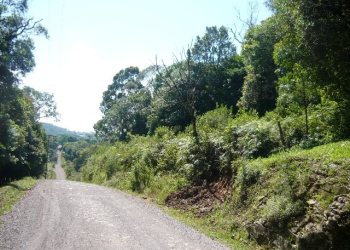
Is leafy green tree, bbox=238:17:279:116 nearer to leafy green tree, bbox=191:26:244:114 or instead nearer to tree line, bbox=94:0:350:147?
tree line, bbox=94:0:350:147

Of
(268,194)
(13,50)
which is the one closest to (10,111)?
(13,50)

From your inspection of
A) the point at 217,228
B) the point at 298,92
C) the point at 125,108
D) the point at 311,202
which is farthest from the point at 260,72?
the point at 125,108

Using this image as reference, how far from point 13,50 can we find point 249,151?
64.8ft

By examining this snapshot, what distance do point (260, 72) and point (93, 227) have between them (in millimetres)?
22948

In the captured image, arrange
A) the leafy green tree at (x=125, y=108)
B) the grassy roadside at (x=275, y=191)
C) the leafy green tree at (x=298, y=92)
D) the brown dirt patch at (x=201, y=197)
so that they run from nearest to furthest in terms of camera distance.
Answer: the grassy roadside at (x=275, y=191) < the leafy green tree at (x=298, y=92) < the brown dirt patch at (x=201, y=197) < the leafy green tree at (x=125, y=108)

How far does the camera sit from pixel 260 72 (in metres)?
31.0

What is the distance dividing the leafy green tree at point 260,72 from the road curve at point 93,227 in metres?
17.7

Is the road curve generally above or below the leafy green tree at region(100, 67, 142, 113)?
below

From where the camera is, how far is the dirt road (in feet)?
33.0

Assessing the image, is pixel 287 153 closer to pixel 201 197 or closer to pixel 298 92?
pixel 298 92

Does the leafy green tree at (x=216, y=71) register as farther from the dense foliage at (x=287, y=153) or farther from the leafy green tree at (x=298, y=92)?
the leafy green tree at (x=298, y=92)

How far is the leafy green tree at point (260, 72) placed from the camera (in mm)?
29859

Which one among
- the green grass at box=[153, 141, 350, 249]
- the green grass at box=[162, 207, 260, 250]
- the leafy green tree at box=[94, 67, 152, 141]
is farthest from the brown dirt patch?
the leafy green tree at box=[94, 67, 152, 141]

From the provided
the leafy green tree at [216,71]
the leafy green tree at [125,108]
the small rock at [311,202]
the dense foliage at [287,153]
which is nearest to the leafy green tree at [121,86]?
the leafy green tree at [125,108]
